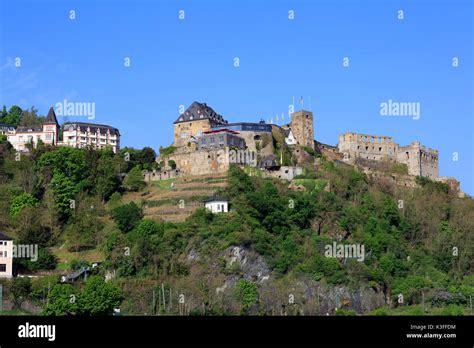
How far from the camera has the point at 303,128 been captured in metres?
78.9

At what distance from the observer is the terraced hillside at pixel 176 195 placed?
63125mm

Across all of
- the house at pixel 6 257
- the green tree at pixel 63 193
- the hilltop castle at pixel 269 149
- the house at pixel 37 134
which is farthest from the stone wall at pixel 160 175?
the house at pixel 6 257

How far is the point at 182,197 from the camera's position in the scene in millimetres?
64938

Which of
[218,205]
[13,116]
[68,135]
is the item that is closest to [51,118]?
[68,135]

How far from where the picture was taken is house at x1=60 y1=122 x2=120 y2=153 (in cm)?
8119

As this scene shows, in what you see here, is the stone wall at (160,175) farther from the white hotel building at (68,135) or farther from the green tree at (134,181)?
the white hotel building at (68,135)

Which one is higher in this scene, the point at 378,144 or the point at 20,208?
the point at 378,144

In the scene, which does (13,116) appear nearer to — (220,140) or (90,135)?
(90,135)

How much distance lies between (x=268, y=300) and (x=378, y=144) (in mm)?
32785

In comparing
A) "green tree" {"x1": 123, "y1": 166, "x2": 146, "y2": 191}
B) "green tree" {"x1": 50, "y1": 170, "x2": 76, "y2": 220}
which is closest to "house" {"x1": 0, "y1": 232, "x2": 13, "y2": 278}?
"green tree" {"x1": 50, "y1": 170, "x2": 76, "y2": 220}

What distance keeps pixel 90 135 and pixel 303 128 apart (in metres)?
20.0

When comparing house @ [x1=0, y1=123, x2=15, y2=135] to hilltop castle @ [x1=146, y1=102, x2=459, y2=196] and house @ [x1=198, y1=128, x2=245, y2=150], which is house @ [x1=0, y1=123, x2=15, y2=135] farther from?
house @ [x1=198, y1=128, x2=245, y2=150]
